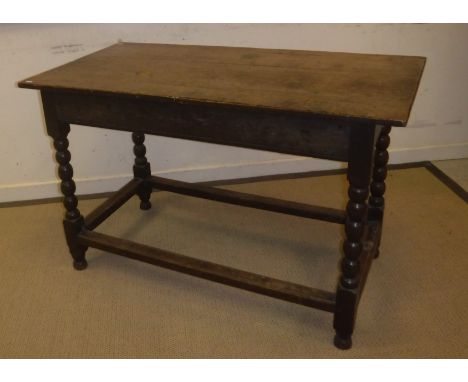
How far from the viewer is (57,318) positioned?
184 centimetres

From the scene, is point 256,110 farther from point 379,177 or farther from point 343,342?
point 343,342

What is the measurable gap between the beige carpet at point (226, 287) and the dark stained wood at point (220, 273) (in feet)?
0.54

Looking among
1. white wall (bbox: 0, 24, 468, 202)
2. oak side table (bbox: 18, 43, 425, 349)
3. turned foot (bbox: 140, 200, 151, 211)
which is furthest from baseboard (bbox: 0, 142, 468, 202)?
oak side table (bbox: 18, 43, 425, 349)

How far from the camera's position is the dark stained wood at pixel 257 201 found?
7.00ft

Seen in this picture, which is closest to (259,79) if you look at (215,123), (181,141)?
(215,123)

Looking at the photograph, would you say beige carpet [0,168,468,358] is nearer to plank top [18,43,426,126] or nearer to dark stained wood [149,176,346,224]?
dark stained wood [149,176,346,224]

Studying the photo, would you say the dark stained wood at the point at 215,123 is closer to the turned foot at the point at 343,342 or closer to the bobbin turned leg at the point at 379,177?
the bobbin turned leg at the point at 379,177

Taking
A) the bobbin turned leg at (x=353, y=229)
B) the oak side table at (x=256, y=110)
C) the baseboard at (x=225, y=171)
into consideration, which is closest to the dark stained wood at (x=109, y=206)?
the oak side table at (x=256, y=110)

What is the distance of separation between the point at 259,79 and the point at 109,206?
39.8 inches

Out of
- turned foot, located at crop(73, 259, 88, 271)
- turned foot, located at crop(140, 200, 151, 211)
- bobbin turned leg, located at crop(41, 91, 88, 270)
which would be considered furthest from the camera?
turned foot, located at crop(140, 200, 151, 211)

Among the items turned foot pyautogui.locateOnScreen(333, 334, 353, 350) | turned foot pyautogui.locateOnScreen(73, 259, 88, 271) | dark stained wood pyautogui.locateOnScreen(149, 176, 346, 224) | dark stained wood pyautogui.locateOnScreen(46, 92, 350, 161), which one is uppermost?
dark stained wood pyautogui.locateOnScreen(46, 92, 350, 161)

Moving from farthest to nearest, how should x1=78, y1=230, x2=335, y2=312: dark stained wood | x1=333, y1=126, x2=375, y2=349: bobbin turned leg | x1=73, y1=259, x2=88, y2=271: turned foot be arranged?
1. x1=73, y1=259, x2=88, y2=271: turned foot
2. x1=78, y1=230, x2=335, y2=312: dark stained wood
3. x1=333, y1=126, x2=375, y2=349: bobbin turned leg

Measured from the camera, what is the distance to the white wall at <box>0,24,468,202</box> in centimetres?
237

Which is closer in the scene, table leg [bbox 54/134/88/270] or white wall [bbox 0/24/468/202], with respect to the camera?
table leg [bbox 54/134/88/270]
